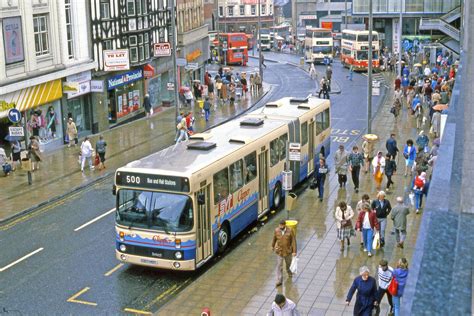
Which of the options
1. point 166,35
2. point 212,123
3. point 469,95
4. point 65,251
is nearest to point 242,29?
point 166,35

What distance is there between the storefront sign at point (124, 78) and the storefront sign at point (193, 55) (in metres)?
11.6

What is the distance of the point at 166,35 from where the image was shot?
51.6 m

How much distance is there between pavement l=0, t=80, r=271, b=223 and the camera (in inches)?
1073

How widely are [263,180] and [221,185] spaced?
3423 millimetres

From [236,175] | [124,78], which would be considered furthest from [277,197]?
[124,78]

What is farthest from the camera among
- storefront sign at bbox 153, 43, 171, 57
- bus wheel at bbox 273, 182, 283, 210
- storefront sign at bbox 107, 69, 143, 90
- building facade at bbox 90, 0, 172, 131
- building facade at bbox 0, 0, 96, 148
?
storefront sign at bbox 153, 43, 171, 57

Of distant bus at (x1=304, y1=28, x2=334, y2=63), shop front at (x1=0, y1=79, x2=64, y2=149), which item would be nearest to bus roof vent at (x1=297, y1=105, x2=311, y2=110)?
shop front at (x1=0, y1=79, x2=64, y2=149)

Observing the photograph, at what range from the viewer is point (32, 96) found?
35.2 meters

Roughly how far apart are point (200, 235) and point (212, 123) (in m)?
27.0

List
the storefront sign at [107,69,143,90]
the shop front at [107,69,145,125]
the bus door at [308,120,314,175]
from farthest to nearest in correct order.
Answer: the shop front at [107,69,145,125]
the storefront sign at [107,69,143,90]
the bus door at [308,120,314,175]

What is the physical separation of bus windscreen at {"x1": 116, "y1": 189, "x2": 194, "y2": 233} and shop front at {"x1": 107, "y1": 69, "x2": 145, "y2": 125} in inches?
1023

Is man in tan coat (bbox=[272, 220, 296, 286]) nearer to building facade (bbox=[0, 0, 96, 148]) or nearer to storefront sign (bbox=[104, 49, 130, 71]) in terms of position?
building facade (bbox=[0, 0, 96, 148])

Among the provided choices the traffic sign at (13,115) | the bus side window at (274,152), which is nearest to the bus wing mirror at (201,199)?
the bus side window at (274,152)

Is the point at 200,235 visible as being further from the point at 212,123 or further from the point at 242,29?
the point at 242,29
